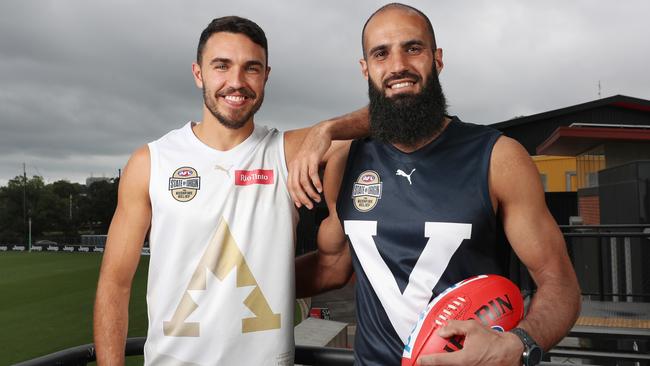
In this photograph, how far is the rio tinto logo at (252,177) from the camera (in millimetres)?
2201

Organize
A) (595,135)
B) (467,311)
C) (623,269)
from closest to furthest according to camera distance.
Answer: (467,311)
(623,269)
(595,135)

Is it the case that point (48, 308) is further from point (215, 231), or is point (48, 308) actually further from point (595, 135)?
point (215, 231)

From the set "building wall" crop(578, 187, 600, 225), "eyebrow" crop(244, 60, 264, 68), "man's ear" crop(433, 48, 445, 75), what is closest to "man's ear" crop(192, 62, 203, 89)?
"eyebrow" crop(244, 60, 264, 68)

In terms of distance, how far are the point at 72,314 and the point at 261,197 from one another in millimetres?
22354

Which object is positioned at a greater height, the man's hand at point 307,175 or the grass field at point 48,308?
the man's hand at point 307,175

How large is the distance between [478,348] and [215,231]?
1.14 metres

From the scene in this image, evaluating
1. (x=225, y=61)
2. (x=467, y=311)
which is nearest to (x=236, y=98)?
(x=225, y=61)

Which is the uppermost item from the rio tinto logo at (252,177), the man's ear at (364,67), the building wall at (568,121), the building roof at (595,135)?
the building wall at (568,121)

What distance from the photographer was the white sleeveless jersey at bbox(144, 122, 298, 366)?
6.82ft

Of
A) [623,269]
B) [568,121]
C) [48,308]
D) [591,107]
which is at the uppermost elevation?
[591,107]

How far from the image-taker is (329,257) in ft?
8.04

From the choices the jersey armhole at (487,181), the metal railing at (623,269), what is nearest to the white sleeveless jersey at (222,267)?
the jersey armhole at (487,181)

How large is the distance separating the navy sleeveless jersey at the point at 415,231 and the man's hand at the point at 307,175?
214mm

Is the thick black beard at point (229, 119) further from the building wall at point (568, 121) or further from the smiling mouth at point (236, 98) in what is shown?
the building wall at point (568, 121)
